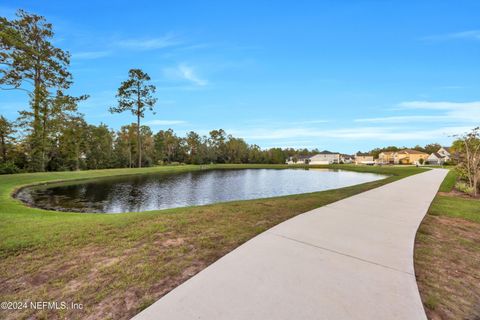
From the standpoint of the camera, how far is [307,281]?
223 centimetres

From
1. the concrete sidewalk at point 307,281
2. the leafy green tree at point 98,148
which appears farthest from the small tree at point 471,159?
the leafy green tree at point 98,148

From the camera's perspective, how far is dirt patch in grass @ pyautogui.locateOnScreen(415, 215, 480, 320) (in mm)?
2045

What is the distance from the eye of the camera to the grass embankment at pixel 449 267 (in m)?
2.06

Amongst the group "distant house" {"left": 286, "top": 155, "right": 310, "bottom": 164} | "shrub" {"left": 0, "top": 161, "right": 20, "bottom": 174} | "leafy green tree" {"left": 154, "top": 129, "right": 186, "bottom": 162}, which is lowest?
"shrub" {"left": 0, "top": 161, "right": 20, "bottom": 174}

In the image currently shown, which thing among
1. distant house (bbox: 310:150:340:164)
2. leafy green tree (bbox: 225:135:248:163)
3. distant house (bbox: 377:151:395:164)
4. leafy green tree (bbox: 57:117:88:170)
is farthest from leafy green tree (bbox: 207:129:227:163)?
distant house (bbox: 377:151:395:164)

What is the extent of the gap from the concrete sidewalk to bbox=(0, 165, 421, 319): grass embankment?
1.23 ft

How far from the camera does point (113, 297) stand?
207 cm

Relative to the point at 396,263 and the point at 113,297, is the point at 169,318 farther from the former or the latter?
the point at 396,263

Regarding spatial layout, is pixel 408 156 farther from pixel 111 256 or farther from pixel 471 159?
pixel 111 256

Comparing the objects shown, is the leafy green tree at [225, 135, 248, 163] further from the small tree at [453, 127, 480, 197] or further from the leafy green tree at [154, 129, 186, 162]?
the small tree at [453, 127, 480, 197]

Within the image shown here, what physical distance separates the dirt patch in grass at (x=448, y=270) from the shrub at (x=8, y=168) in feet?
104

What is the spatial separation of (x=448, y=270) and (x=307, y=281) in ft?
7.02

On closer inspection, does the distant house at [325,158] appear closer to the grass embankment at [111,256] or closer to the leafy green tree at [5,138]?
the leafy green tree at [5,138]

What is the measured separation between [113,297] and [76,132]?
115 ft
